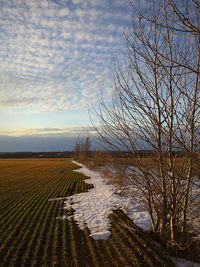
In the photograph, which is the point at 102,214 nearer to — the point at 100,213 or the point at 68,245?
the point at 100,213

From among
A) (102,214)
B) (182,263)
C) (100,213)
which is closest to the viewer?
(182,263)

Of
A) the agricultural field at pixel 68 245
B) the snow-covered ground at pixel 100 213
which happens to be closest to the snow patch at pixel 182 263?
the agricultural field at pixel 68 245

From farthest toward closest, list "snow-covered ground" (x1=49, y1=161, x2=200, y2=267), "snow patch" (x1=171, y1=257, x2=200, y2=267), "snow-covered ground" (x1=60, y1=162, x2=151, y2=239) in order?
1. "snow-covered ground" (x1=60, y1=162, x2=151, y2=239)
2. "snow-covered ground" (x1=49, y1=161, x2=200, y2=267)
3. "snow patch" (x1=171, y1=257, x2=200, y2=267)

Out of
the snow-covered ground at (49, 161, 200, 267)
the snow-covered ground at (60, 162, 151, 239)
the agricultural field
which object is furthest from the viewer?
the snow-covered ground at (60, 162, 151, 239)

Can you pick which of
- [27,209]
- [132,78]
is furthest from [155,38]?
[27,209]

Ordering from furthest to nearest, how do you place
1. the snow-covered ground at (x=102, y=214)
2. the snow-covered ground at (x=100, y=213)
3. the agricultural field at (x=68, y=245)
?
the snow-covered ground at (x=100, y=213) → the snow-covered ground at (x=102, y=214) → the agricultural field at (x=68, y=245)

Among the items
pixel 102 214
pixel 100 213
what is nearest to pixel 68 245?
pixel 102 214

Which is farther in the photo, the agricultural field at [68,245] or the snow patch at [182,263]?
the agricultural field at [68,245]

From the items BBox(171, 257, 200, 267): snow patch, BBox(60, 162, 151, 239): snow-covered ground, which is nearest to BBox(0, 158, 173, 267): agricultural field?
BBox(171, 257, 200, 267): snow patch

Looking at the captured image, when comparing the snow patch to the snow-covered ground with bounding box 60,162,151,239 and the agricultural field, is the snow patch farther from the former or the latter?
the snow-covered ground with bounding box 60,162,151,239

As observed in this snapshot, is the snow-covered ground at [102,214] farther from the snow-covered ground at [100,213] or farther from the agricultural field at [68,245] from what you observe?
the agricultural field at [68,245]

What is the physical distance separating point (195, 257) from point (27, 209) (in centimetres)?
761

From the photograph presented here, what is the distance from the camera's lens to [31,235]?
5.38 metres

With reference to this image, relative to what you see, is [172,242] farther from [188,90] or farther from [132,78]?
[132,78]
